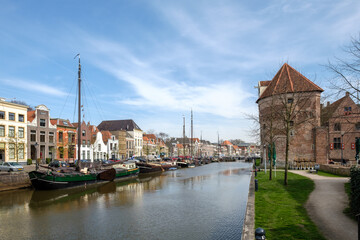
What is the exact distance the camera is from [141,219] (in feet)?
51.9

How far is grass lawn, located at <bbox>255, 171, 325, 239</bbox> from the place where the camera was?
911cm

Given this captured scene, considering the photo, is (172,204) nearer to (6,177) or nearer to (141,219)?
(141,219)

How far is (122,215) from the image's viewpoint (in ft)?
55.5

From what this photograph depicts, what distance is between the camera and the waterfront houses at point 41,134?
4662cm

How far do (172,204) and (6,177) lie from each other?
16.9 m

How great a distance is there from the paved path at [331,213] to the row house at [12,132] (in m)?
39.3

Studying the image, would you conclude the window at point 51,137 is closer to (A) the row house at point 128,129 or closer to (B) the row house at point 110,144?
(B) the row house at point 110,144

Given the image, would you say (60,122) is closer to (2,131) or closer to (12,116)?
(12,116)

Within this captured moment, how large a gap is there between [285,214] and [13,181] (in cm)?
2535

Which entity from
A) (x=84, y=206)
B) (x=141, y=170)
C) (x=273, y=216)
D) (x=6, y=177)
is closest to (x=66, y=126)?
(x=141, y=170)

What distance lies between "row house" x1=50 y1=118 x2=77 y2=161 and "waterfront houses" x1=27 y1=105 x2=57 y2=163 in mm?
1211

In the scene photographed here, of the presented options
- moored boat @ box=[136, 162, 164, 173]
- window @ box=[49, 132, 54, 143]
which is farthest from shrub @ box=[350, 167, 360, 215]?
window @ box=[49, 132, 54, 143]

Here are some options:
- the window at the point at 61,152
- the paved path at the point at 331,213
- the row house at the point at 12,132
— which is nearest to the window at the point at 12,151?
the row house at the point at 12,132

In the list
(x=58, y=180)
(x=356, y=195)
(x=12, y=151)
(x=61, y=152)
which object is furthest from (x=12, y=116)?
(x=356, y=195)
